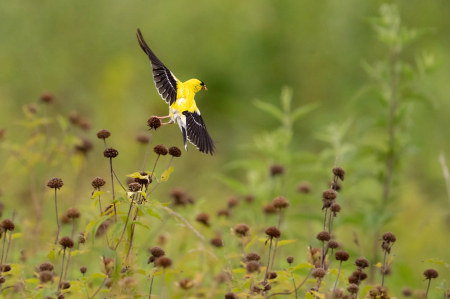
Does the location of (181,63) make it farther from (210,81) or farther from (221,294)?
(221,294)

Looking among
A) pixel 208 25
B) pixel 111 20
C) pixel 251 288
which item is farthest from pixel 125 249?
pixel 111 20

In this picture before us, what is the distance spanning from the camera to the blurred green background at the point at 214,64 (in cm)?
523

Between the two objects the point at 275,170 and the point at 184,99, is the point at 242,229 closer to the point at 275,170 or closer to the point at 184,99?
the point at 184,99

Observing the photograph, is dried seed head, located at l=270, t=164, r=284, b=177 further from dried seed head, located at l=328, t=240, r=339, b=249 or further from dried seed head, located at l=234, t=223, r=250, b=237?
dried seed head, located at l=328, t=240, r=339, b=249

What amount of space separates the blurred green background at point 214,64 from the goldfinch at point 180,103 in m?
3.10

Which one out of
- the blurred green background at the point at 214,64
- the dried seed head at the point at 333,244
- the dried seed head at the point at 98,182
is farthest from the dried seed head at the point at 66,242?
the blurred green background at the point at 214,64

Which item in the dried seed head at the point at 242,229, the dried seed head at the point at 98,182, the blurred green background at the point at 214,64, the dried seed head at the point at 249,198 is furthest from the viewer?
the blurred green background at the point at 214,64

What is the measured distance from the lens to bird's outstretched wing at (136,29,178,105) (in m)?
1.46

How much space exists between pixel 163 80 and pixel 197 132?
0.22 m

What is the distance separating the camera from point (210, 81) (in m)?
6.07

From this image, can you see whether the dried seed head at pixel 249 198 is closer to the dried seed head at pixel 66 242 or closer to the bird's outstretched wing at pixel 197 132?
the bird's outstretched wing at pixel 197 132

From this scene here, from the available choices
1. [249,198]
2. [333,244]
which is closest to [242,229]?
[333,244]

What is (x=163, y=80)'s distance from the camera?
1.50m

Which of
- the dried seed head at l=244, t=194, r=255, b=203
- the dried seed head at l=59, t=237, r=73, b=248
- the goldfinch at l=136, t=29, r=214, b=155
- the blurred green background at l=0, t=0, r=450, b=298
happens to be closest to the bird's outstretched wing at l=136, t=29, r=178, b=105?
the goldfinch at l=136, t=29, r=214, b=155
